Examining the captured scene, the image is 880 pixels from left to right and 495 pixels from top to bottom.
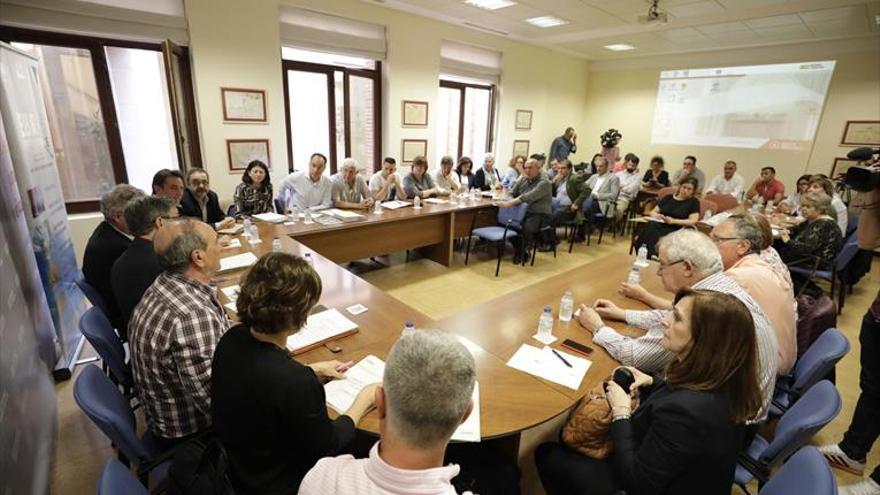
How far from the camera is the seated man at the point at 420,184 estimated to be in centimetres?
548

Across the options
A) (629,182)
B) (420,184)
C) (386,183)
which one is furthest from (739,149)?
(386,183)

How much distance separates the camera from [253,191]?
4234 millimetres

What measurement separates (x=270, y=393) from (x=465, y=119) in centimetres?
756

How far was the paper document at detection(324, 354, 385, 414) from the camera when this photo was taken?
144 centimetres

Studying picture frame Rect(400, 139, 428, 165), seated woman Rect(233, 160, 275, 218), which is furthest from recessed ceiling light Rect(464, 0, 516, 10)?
seated woman Rect(233, 160, 275, 218)

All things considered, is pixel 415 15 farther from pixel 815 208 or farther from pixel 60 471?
pixel 60 471

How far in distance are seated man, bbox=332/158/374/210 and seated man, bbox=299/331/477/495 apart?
12.8ft

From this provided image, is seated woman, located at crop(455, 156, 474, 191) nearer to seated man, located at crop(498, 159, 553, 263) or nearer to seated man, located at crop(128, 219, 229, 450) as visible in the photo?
seated man, located at crop(498, 159, 553, 263)

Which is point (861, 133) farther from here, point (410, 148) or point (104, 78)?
point (104, 78)

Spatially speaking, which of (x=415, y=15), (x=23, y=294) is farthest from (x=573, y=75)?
(x=23, y=294)

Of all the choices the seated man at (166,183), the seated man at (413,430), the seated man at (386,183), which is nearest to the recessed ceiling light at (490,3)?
the seated man at (386,183)

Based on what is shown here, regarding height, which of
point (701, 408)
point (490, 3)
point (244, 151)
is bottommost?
point (701, 408)

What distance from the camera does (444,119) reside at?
7.73 m

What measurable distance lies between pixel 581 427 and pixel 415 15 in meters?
6.27
